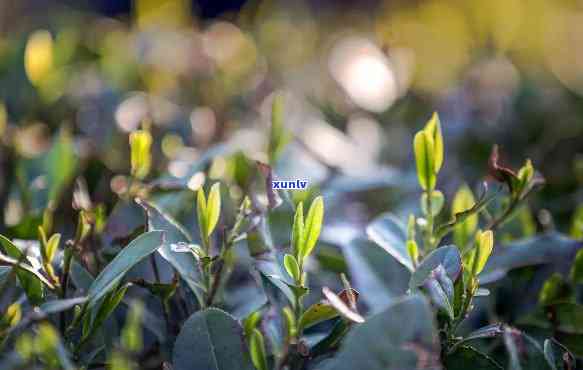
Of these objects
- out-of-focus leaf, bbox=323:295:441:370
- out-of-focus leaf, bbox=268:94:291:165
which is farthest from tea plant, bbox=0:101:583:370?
out-of-focus leaf, bbox=268:94:291:165

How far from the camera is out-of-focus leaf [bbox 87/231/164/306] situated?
78 cm

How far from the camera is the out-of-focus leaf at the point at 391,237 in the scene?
890 millimetres

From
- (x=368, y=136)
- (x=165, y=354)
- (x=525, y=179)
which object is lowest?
(x=165, y=354)

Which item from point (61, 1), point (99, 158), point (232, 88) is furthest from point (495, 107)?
point (61, 1)

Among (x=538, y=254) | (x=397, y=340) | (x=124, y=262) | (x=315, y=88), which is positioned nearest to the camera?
(x=397, y=340)

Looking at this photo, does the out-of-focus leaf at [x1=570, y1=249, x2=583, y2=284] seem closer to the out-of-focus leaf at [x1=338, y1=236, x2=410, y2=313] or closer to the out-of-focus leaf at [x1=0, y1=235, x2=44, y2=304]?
the out-of-focus leaf at [x1=338, y1=236, x2=410, y2=313]

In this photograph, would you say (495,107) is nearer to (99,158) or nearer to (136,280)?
(99,158)

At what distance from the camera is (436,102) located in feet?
5.93

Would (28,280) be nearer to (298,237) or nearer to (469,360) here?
(298,237)

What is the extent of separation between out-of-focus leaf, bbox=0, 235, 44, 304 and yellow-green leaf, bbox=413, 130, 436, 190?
50cm

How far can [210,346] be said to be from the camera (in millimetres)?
807

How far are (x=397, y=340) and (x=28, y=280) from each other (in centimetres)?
45

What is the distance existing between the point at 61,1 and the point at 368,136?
8.33 feet

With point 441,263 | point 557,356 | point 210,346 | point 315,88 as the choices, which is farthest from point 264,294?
point 315,88
